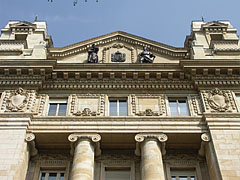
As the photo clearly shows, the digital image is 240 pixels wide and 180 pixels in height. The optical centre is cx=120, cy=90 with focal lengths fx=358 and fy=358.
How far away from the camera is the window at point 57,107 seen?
22.3 meters

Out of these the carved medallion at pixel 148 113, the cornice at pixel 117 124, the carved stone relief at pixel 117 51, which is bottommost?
the cornice at pixel 117 124

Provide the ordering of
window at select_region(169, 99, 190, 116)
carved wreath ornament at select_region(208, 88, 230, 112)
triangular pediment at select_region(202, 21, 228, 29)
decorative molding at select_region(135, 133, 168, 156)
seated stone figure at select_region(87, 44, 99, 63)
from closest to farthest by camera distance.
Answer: decorative molding at select_region(135, 133, 168, 156) < carved wreath ornament at select_region(208, 88, 230, 112) < window at select_region(169, 99, 190, 116) < seated stone figure at select_region(87, 44, 99, 63) < triangular pediment at select_region(202, 21, 228, 29)

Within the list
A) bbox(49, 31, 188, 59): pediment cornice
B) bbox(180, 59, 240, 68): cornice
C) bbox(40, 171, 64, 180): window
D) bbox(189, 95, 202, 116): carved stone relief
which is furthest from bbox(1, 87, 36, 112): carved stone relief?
bbox(180, 59, 240, 68): cornice

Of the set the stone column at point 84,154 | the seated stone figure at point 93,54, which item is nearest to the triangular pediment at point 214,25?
the seated stone figure at point 93,54

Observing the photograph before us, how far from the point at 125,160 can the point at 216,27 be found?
1456 centimetres

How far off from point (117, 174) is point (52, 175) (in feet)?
12.1

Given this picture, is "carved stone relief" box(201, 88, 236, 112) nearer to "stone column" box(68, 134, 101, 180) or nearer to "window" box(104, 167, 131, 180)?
"window" box(104, 167, 131, 180)

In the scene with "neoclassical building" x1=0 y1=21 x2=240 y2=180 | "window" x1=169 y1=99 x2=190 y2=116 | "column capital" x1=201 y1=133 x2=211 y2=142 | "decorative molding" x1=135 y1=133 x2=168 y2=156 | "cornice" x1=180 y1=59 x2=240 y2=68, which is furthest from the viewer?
"cornice" x1=180 y1=59 x2=240 y2=68

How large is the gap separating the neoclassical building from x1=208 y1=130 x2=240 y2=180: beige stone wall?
0.05 metres

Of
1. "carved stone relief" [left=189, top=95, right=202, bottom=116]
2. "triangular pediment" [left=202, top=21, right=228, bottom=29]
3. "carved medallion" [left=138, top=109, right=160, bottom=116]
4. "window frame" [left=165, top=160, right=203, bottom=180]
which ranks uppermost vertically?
"triangular pediment" [left=202, top=21, right=228, bottom=29]

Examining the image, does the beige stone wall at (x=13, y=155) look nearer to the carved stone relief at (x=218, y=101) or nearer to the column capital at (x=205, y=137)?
the column capital at (x=205, y=137)

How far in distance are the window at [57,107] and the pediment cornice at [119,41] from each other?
4912mm

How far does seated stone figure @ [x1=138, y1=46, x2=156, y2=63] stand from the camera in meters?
25.5

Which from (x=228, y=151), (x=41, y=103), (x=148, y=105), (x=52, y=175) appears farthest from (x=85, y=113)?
(x=228, y=151)
